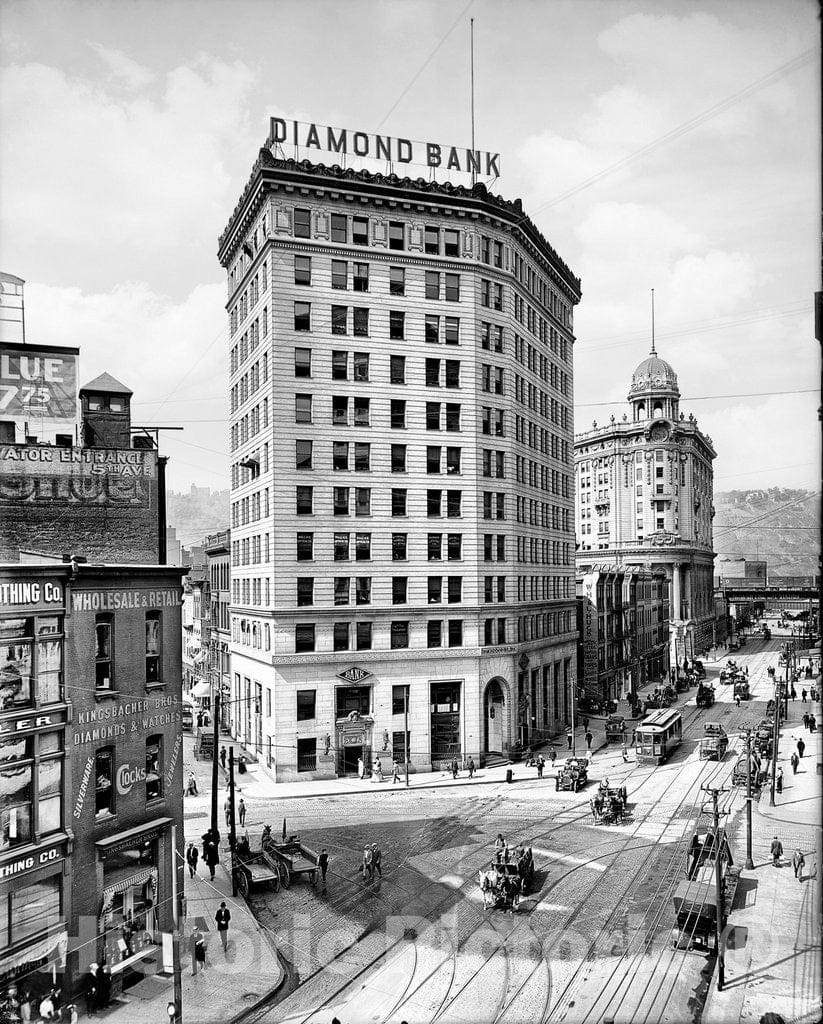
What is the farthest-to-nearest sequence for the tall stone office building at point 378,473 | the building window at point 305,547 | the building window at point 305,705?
the building window at point 305,547 < the tall stone office building at point 378,473 < the building window at point 305,705

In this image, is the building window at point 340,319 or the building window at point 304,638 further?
the building window at point 340,319

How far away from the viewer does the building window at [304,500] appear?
55062 mm

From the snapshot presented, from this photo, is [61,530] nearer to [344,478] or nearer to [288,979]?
[288,979]

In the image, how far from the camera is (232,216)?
2532 inches

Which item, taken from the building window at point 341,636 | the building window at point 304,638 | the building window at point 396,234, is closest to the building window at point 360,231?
the building window at point 396,234

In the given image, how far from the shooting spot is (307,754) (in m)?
53.2

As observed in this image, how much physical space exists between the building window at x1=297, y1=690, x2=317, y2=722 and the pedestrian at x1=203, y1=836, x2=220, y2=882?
56.2 ft

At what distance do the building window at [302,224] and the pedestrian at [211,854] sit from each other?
131 ft

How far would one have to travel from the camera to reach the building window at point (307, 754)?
52906mm

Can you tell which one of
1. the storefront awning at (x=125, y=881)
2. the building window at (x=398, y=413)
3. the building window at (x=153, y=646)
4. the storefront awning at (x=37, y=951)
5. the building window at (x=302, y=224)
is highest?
the building window at (x=302, y=224)

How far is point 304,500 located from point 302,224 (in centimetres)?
1975

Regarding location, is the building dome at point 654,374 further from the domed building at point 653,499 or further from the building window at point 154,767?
the building window at point 154,767

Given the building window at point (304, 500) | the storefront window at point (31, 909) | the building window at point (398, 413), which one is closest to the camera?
the storefront window at point (31, 909)

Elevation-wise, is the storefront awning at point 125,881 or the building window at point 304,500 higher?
the building window at point 304,500
